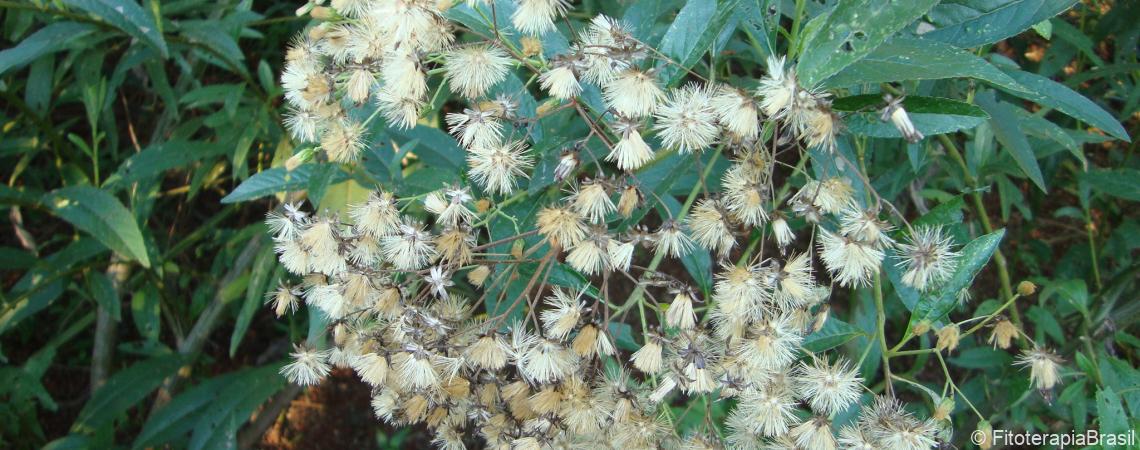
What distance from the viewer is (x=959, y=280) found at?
90 centimetres

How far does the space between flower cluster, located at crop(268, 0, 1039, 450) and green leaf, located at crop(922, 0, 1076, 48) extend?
206 millimetres

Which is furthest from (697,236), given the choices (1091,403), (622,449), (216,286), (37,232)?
(37,232)

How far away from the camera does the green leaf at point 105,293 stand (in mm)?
1683

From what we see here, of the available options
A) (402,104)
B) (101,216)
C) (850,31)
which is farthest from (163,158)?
(850,31)

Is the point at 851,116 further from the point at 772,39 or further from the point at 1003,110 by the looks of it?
the point at 1003,110

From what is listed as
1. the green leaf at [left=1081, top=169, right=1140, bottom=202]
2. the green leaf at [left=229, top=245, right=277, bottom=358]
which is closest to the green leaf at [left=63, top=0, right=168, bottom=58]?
the green leaf at [left=229, top=245, right=277, bottom=358]

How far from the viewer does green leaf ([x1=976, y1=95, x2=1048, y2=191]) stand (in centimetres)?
99

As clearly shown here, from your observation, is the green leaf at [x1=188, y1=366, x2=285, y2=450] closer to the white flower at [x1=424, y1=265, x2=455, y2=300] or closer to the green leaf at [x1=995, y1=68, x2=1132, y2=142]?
the white flower at [x1=424, y1=265, x2=455, y2=300]

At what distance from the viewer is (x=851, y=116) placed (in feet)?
2.85

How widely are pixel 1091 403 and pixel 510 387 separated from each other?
0.93m

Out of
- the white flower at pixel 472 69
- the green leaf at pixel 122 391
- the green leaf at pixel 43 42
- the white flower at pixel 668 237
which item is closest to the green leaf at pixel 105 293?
the green leaf at pixel 122 391

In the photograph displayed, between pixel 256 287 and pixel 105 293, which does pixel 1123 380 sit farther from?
pixel 105 293

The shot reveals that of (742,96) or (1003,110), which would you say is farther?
(1003,110)

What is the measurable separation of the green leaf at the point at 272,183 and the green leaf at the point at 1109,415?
98 cm
